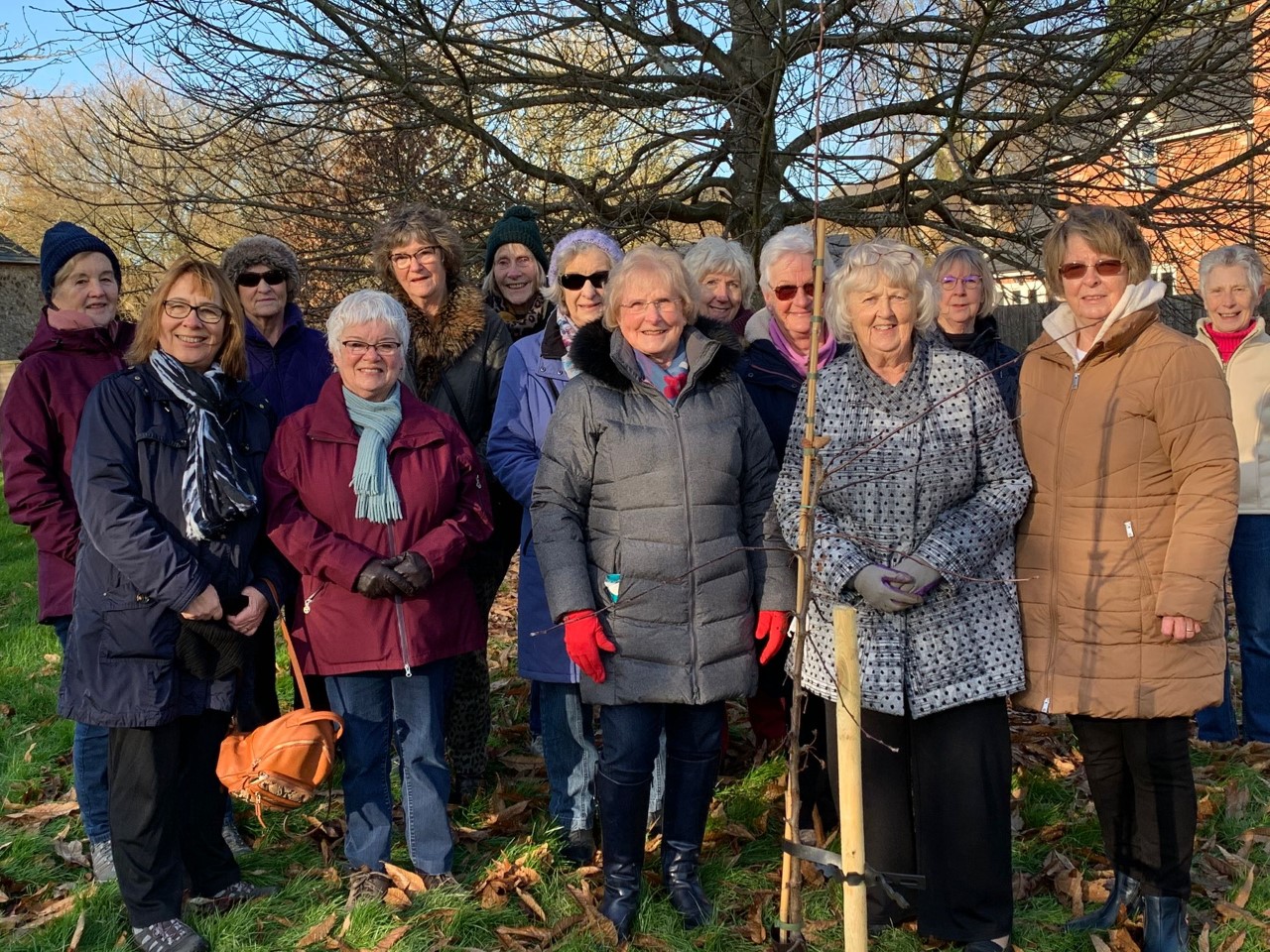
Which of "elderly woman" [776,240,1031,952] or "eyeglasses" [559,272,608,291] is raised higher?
"eyeglasses" [559,272,608,291]

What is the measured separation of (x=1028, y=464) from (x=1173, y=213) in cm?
451

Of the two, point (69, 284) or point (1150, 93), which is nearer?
point (69, 284)

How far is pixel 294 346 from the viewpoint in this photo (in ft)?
15.2

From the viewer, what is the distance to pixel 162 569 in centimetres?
320

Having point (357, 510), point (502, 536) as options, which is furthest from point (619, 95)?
point (357, 510)

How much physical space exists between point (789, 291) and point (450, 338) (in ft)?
4.57

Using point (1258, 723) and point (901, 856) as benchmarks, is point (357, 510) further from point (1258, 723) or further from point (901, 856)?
point (1258, 723)

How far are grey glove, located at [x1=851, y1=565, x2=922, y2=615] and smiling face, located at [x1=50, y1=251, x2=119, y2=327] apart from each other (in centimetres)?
291

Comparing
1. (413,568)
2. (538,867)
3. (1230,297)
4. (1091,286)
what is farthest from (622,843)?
(1230,297)

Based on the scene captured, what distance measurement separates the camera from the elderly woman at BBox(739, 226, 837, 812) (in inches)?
158

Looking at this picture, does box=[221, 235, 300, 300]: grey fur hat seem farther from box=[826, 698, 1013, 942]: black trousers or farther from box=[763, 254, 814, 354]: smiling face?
box=[826, 698, 1013, 942]: black trousers

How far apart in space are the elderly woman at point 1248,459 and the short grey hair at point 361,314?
390cm

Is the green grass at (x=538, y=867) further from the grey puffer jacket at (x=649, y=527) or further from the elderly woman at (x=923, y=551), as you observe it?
the grey puffer jacket at (x=649, y=527)

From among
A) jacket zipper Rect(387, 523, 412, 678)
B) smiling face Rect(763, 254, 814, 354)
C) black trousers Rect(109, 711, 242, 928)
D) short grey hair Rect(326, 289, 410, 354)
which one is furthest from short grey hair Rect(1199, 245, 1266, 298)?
black trousers Rect(109, 711, 242, 928)
